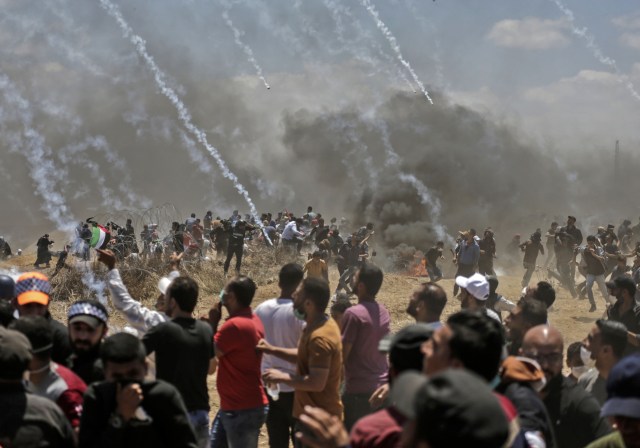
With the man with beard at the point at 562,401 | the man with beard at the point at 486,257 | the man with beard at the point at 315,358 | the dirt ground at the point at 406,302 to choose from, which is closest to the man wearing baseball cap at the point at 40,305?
the man with beard at the point at 315,358

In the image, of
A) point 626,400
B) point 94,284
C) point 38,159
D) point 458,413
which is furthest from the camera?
point 38,159

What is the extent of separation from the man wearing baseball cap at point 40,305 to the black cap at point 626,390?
9.28 ft

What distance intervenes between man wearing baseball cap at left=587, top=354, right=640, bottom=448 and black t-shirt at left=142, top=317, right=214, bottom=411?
2.55 m

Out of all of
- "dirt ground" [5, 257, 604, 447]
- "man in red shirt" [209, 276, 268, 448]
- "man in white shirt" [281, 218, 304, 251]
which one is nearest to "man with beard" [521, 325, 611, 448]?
"man in red shirt" [209, 276, 268, 448]

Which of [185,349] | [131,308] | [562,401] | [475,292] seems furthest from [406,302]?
[562,401]

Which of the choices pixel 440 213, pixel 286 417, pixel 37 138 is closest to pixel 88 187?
pixel 37 138

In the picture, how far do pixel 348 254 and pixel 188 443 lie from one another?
52.1 feet

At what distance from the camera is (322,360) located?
4945 mm

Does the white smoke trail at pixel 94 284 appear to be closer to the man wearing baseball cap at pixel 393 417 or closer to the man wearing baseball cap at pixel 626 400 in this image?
the man wearing baseball cap at pixel 393 417

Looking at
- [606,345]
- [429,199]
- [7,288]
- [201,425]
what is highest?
[429,199]

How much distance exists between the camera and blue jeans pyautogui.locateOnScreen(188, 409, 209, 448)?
16.3 ft

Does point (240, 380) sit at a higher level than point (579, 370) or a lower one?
lower

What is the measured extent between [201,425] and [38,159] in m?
50.8

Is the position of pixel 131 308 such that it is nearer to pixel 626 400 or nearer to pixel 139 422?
pixel 139 422
